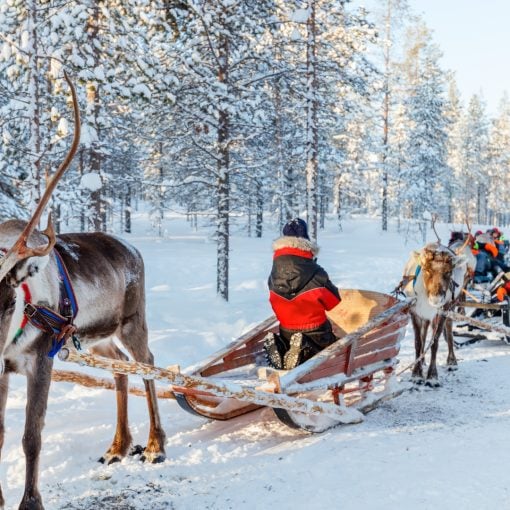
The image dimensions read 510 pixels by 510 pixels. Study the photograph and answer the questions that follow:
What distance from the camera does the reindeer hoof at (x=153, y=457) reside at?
15.0 feet

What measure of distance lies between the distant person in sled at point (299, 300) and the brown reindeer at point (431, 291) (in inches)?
74.4

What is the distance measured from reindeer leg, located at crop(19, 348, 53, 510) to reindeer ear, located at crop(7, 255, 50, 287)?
0.76 meters

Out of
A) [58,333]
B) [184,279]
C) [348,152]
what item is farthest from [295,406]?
[348,152]

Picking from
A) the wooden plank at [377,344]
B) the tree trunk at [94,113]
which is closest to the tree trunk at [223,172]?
the tree trunk at [94,113]

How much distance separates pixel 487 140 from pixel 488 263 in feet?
194

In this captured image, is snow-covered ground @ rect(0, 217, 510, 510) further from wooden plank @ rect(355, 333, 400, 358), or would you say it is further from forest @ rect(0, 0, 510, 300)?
forest @ rect(0, 0, 510, 300)

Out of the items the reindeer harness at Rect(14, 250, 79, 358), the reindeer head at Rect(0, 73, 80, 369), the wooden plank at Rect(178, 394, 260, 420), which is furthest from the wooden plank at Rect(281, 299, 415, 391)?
the reindeer head at Rect(0, 73, 80, 369)

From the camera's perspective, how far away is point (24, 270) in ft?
10.3

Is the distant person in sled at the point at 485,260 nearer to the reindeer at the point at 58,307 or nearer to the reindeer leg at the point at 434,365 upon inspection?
the reindeer leg at the point at 434,365

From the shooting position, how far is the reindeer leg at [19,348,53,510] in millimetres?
3514

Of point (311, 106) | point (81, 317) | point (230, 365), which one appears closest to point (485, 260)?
point (311, 106)

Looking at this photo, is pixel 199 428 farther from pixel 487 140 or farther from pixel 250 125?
pixel 487 140

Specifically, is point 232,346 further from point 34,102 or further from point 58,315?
point 34,102

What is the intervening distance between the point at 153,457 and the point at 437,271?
4.49m
